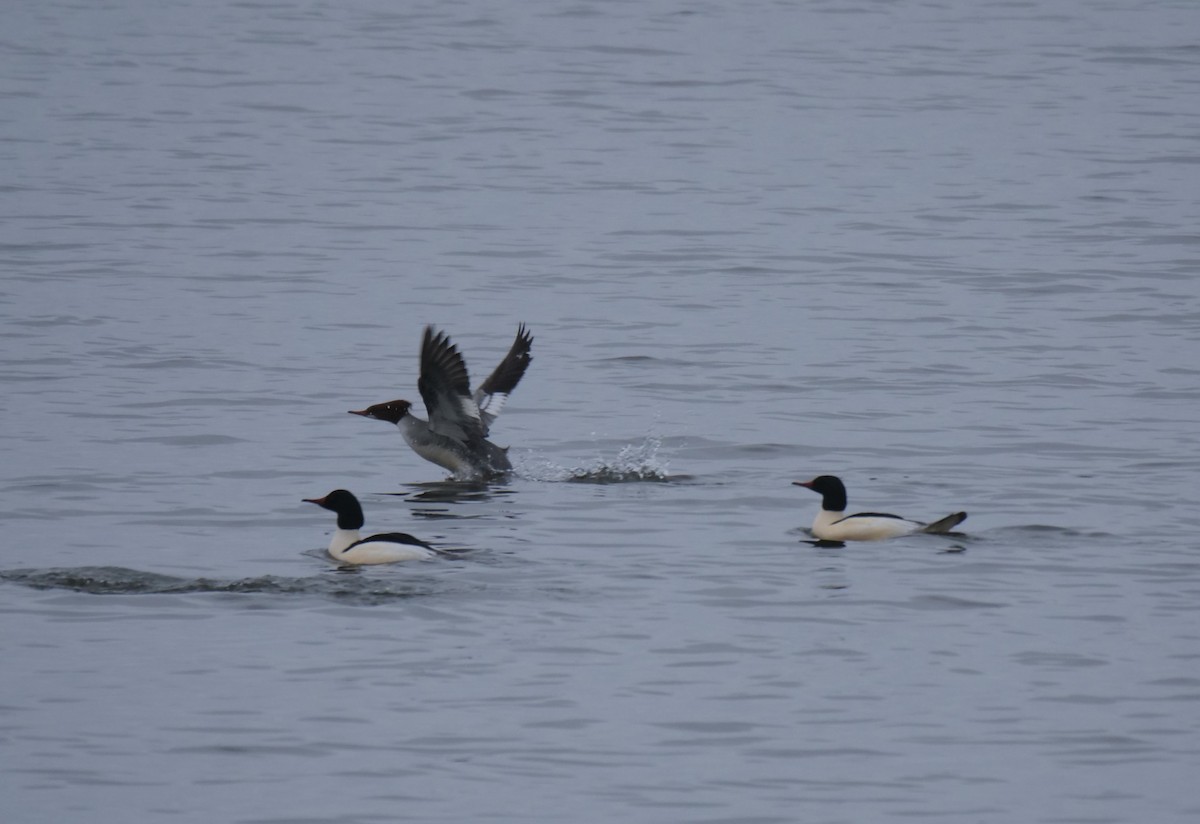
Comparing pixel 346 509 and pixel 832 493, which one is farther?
pixel 832 493

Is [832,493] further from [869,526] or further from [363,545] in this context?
[363,545]

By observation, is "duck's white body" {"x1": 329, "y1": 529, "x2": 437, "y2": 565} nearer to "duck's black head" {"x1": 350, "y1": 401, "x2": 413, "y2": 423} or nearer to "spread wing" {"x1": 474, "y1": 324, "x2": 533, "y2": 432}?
"duck's black head" {"x1": 350, "y1": 401, "x2": 413, "y2": 423}

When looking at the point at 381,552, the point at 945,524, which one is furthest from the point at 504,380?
the point at 945,524

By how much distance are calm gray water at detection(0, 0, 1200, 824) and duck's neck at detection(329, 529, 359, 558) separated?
0.21 m

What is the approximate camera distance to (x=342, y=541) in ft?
43.4

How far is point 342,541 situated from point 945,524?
4028mm

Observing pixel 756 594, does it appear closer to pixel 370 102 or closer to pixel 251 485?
pixel 251 485

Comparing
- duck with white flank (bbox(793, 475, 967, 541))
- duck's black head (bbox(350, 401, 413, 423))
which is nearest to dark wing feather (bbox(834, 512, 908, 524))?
duck with white flank (bbox(793, 475, 967, 541))

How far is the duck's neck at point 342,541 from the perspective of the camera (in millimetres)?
13148

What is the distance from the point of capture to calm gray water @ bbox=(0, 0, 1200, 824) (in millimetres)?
9742

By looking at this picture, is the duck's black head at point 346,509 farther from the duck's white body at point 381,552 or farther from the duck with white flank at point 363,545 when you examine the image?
the duck's white body at point 381,552

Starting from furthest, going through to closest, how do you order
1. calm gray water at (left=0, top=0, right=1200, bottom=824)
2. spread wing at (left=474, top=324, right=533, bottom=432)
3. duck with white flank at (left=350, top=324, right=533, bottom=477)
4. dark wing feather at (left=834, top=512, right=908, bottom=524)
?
1. spread wing at (left=474, top=324, right=533, bottom=432)
2. duck with white flank at (left=350, top=324, right=533, bottom=477)
3. dark wing feather at (left=834, top=512, right=908, bottom=524)
4. calm gray water at (left=0, top=0, right=1200, bottom=824)

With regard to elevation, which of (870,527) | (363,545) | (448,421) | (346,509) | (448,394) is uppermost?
(448,394)

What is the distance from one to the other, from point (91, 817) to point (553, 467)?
Result: 338 inches
